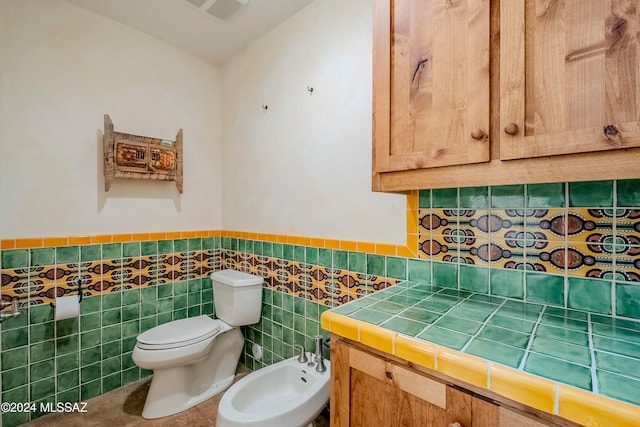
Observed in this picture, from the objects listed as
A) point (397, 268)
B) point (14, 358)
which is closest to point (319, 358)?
point (397, 268)

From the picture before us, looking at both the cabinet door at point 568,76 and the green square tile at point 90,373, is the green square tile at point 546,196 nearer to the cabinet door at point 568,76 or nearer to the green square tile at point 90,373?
the cabinet door at point 568,76

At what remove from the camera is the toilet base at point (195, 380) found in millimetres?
1752

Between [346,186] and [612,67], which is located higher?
[612,67]

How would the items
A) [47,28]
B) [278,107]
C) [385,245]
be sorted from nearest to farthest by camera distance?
[385,245]
[47,28]
[278,107]

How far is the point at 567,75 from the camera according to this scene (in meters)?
0.74

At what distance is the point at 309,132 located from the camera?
5.89ft

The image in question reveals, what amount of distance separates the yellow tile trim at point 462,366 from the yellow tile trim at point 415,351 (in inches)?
0.7

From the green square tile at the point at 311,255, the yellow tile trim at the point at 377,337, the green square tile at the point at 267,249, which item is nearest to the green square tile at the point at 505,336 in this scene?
the yellow tile trim at the point at 377,337

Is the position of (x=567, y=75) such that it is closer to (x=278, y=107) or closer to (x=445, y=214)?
(x=445, y=214)

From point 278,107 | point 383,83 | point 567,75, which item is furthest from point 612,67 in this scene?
point 278,107

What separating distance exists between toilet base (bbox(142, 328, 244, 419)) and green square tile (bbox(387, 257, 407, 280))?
1327mm

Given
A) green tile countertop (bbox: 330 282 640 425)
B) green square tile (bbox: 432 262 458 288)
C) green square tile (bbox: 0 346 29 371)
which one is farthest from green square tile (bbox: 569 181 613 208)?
green square tile (bbox: 0 346 29 371)

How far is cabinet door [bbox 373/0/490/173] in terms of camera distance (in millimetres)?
864

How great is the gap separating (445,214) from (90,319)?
224cm
